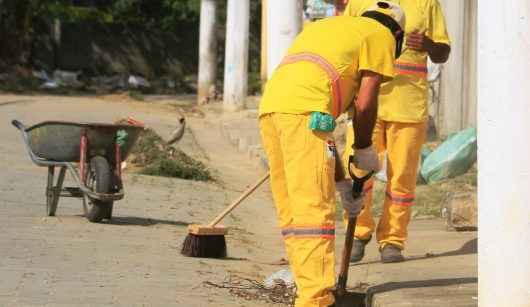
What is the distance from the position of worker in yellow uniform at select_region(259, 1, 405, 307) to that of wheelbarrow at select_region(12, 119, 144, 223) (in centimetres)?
364

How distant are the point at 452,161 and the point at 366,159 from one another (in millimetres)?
6156

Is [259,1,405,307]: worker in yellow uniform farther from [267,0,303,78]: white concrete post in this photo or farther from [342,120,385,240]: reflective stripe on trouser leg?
[267,0,303,78]: white concrete post

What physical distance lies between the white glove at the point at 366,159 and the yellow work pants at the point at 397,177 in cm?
140

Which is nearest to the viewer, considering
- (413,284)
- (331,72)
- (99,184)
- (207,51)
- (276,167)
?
(331,72)

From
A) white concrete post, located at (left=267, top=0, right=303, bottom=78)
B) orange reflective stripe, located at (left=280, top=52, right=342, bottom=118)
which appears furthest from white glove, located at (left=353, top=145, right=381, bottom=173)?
white concrete post, located at (left=267, top=0, right=303, bottom=78)

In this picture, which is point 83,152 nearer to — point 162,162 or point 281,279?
point 281,279

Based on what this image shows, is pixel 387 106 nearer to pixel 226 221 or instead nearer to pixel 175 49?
pixel 226 221

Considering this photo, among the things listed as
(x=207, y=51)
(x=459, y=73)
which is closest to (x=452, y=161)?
(x=459, y=73)

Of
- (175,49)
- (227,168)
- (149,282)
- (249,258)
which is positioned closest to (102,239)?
(249,258)

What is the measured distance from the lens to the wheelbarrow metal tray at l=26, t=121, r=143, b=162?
9.94 meters

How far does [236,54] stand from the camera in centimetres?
2473

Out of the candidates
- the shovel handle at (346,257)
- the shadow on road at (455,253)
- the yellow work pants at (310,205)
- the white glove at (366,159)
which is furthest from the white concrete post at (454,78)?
the yellow work pants at (310,205)
